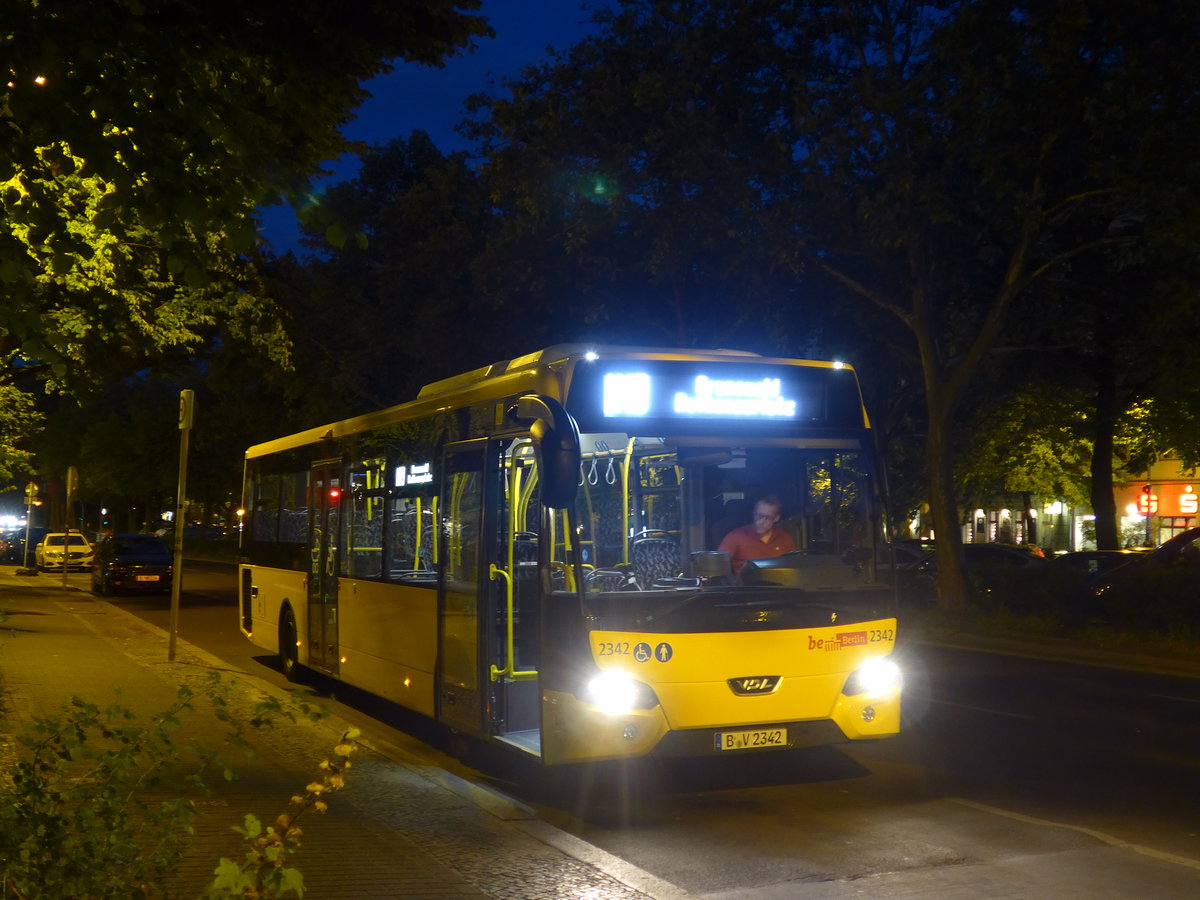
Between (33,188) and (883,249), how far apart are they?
64.0ft

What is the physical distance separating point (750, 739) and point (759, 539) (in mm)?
1342

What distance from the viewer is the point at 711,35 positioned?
22.7 meters

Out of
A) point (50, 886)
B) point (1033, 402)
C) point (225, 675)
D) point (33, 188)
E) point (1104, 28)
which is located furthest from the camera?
point (1033, 402)

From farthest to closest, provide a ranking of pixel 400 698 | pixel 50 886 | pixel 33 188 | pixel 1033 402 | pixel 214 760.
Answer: pixel 1033 402 → pixel 400 698 → pixel 33 188 → pixel 214 760 → pixel 50 886

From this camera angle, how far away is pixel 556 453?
8.42 meters

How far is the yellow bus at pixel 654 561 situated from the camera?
877cm

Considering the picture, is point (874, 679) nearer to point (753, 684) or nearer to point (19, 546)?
point (753, 684)

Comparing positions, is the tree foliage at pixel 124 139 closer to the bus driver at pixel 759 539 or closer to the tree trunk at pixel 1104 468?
the bus driver at pixel 759 539

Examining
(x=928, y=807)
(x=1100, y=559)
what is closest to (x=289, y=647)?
(x=928, y=807)

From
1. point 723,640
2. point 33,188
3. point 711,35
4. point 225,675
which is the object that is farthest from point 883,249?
point 33,188

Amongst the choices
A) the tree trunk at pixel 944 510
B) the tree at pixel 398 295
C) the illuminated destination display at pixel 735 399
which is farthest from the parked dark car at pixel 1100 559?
the illuminated destination display at pixel 735 399

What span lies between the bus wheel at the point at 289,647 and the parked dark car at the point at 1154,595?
1225cm

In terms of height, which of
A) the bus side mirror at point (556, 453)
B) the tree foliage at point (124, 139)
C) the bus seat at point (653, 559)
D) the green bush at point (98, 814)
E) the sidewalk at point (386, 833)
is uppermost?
the tree foliage at point (124, 139)

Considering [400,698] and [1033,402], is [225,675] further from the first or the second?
[1033,402]
